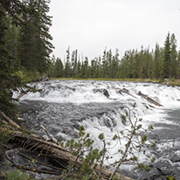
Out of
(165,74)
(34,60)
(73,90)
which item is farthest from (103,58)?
(73,90)

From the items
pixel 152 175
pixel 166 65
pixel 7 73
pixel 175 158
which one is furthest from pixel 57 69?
pixel 152 175

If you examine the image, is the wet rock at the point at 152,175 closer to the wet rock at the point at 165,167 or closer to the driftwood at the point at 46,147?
the wet rock at the point at 165,167

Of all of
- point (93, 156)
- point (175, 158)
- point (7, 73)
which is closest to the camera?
point (93, 156)

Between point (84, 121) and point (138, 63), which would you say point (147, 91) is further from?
point (138, 63)

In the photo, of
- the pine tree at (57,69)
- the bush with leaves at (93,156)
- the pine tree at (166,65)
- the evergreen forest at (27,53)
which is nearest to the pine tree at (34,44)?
the evergreen forest at (27,53)

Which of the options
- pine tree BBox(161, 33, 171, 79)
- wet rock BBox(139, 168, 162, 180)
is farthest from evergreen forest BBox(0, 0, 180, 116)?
wet rock BBox(139, 168, 162, 180)

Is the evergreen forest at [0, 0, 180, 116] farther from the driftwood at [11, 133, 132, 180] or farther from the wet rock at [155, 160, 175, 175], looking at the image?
the wet rock at [155, 160, 175, 175]

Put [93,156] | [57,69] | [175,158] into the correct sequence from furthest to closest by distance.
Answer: [57,69]
[175,158]
[93,156]

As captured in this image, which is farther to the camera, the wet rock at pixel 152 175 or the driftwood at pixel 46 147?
the wet rock at pixel 152 175

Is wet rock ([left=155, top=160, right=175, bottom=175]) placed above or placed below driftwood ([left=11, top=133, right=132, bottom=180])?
below

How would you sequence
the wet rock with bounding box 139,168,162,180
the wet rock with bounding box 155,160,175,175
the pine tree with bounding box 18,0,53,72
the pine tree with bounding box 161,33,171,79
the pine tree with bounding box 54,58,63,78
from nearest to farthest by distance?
the wet rock with bounding box 139,168,162,180
the wet rock with bounding box 155,160,175,175
the pine tree with bounding box 18,0,53,72
the pine tree with bounding box 161,33,171,79
the pine tree with bounding box 54,58,63,78

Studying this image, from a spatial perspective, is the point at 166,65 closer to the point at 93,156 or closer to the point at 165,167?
the point at 165,167

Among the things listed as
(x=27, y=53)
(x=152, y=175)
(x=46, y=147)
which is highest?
(x=27, y=53)

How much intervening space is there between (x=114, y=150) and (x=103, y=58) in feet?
234
